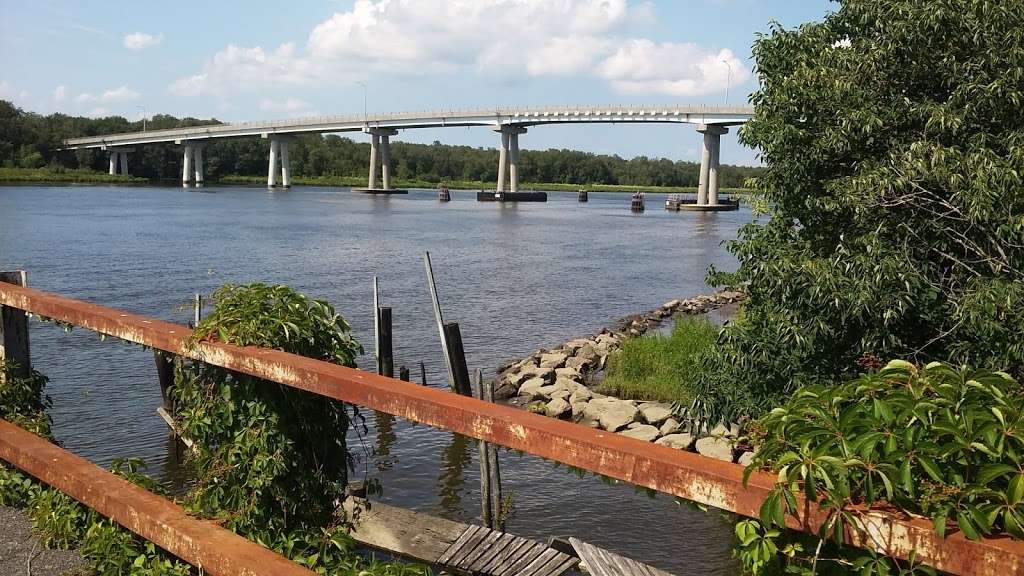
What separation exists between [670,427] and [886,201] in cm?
711

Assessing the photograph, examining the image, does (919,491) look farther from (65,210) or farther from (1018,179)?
(65,210)

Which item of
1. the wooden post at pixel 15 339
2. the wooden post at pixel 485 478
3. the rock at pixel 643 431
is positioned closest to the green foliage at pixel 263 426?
the wooden post at pixel 15 339

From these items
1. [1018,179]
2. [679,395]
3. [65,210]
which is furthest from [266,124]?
[1018,179]

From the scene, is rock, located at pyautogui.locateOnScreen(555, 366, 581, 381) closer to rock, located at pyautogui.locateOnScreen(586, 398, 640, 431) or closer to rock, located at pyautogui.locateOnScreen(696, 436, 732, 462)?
rock, located at pyautogui.locateOnScreen(586, 398, 640, 431)

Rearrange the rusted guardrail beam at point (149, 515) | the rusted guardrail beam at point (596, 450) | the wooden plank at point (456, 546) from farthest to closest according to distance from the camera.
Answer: the wooden plank at point (456, 546) < the rusted guardrail beam at point (149, 515) < the rusted guardrail beam at point (596, 450)

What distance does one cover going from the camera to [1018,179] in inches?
278

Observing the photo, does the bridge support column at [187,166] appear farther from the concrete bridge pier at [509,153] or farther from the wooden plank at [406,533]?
the wooden plank at [406,533]

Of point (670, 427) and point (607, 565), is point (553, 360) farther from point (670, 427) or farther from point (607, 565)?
point (607, 565)

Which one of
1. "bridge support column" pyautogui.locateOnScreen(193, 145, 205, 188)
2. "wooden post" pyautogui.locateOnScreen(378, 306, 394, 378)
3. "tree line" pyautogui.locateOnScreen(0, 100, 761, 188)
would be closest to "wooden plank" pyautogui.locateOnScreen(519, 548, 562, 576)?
"wooden post" pyautogui.locateOnScreen(378, 306, 394, 378)

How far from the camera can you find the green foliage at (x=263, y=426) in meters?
3.76

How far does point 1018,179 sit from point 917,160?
77 cm

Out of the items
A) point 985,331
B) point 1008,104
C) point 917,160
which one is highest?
point 1008,104

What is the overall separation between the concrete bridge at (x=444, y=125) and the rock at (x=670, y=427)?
77.7 metres

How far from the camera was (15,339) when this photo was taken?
17.6ft
